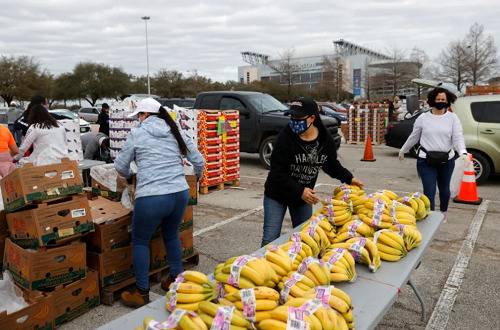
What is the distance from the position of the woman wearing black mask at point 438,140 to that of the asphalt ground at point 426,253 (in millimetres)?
926

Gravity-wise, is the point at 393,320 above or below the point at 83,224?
below

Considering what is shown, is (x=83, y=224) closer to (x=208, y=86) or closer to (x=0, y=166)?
(x=0, y=166)

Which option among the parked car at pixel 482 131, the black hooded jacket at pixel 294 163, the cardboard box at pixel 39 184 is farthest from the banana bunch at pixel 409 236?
the parked car at pixel 482 131

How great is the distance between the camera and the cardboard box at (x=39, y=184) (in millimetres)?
3604

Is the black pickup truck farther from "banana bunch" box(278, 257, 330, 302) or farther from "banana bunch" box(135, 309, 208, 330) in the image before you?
"banana bunch" box(135, 309, 208, 330)

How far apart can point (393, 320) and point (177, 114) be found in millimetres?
5468

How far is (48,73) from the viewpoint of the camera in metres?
51.4

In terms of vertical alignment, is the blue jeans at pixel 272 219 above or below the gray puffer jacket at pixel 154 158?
below

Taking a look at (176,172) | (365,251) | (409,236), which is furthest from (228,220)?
(365,251)

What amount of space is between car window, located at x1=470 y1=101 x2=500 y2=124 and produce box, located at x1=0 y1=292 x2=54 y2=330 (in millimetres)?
8797

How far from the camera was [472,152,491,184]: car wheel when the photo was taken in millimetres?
8992

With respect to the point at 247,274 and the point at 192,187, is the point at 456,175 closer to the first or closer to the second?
the point at 192,187

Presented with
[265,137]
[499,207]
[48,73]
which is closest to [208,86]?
[48,73]

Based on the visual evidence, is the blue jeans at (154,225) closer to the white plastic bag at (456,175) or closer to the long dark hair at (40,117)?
the long dark hair at (40,117)
